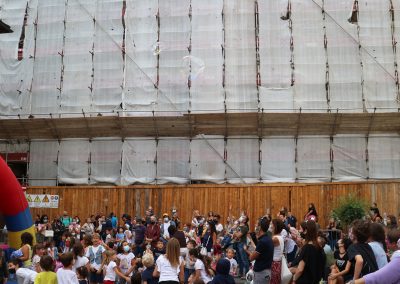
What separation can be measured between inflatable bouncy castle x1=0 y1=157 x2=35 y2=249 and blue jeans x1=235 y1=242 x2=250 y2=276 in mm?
6287

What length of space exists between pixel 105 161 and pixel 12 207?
1166 cm

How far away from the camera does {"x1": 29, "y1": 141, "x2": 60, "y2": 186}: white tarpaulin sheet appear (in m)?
26.7

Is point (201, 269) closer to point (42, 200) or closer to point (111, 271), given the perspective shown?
point (111, 271)

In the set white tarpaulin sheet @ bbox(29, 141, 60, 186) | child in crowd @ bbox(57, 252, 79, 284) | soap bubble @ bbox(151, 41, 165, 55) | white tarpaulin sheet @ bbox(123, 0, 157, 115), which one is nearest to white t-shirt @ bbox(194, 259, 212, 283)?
child in crowd @ bbox(57, 252, 79, 284)

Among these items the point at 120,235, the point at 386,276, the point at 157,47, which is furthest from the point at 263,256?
the point at 157,47

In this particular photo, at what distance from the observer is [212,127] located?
25.4 meters

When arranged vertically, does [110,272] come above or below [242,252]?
below

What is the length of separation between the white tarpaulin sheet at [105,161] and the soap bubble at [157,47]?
4.74 m

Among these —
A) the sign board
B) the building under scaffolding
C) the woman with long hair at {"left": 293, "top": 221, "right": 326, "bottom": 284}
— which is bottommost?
the woman with long hair at {"left": 293, "top": 221, "right": 326, "bottom": 284}

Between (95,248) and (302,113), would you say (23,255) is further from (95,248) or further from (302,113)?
(302,113)

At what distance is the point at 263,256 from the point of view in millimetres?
9188

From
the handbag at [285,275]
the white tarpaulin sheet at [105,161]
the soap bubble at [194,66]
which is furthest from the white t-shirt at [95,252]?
the soap bubble at [194,66]

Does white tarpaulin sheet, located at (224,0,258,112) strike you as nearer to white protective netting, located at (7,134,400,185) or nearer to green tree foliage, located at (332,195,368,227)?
white protective netting, located at (7,134,400,185)

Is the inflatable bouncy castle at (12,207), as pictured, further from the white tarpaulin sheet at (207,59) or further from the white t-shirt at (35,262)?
the white tarpaulin sheet at (207,59)
